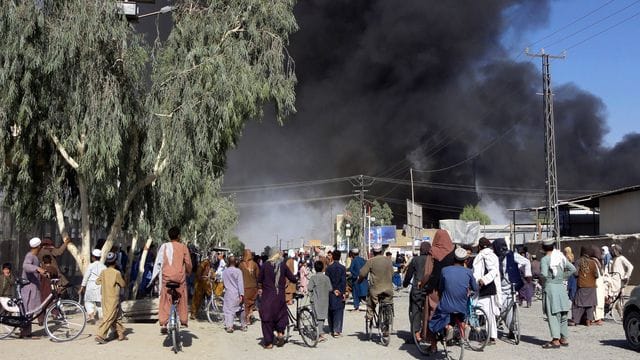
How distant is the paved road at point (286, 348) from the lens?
404 inches

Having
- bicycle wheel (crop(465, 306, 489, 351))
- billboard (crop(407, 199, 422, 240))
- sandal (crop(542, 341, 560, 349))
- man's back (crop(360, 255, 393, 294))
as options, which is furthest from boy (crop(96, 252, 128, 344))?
billboard (crop(407, 199, 422, 240))

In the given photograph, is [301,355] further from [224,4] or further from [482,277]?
[224,4]

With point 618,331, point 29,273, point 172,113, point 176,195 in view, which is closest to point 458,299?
point 618,331

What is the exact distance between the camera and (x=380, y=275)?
1148cm

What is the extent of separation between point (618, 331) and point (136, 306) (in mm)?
10345

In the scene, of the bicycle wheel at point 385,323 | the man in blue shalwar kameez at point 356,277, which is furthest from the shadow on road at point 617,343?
the man in blue shalwar kameez at point 356,277

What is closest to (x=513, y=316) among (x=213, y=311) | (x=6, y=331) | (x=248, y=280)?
(x=248, y=280)

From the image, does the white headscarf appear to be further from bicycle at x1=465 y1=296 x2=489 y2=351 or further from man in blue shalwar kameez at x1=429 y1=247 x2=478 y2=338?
man in blue shalwar kameez at x1=429 y1=247 x2=478 y2=338

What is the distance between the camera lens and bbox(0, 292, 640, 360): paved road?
1026 centimetres

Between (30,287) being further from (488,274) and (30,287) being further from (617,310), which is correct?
(617,310)

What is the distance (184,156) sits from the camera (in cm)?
1471

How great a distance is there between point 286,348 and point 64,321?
4.09 meters

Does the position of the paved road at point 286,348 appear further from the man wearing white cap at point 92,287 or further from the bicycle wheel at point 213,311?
the bicycle wheel at point 213,311

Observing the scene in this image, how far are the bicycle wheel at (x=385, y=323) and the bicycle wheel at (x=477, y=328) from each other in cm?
135
